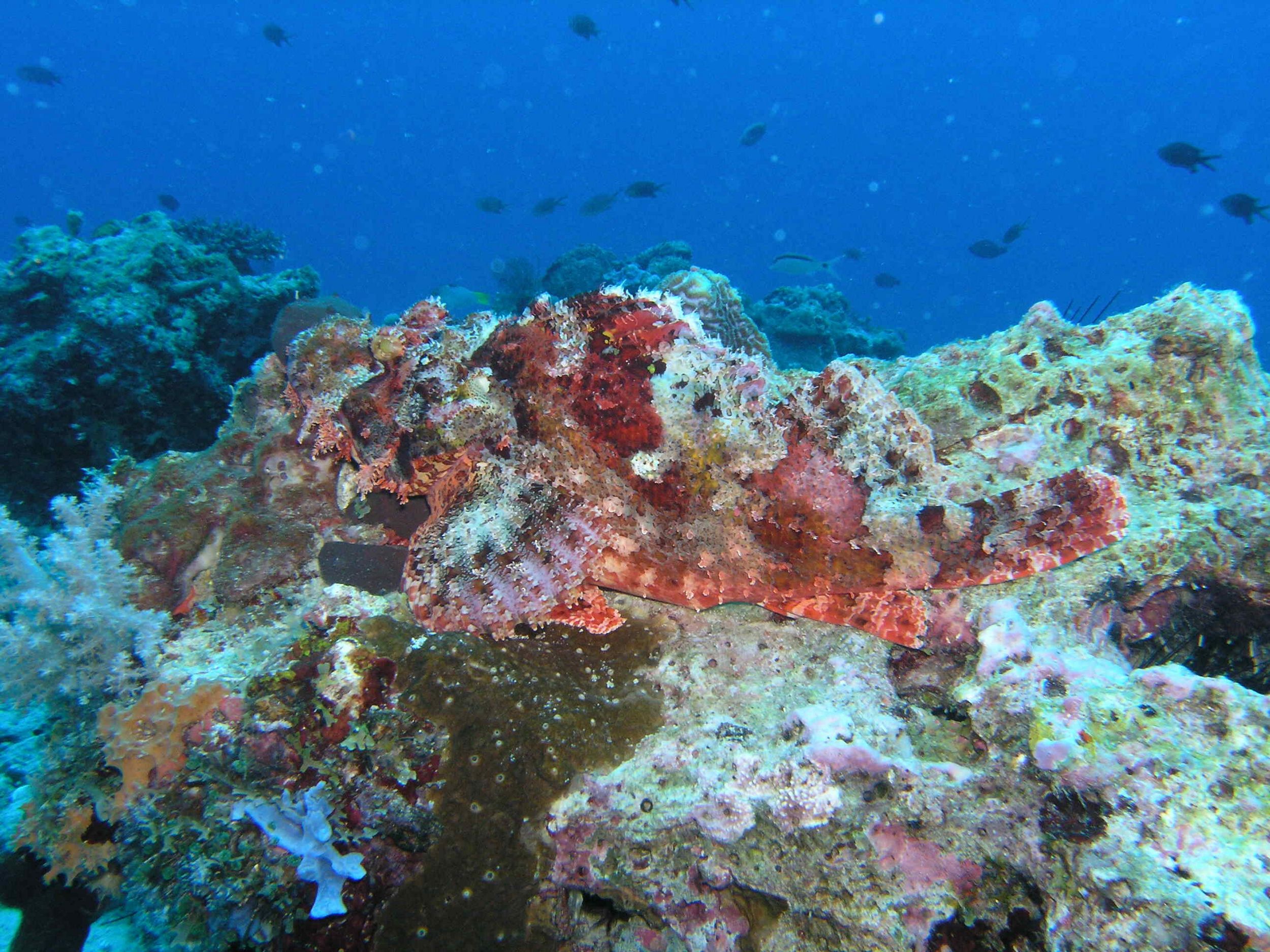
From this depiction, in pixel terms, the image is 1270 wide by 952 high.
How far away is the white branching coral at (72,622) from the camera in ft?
10.9

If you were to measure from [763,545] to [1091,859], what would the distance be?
1.89 meters

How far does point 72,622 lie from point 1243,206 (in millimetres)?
29258

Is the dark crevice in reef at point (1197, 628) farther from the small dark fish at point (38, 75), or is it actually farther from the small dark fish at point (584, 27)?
the small dark fish at point (38, 75)

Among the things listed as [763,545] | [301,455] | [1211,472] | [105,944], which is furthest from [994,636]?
[105,944]

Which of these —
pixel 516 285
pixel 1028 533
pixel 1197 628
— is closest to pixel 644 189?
pixel 516 285

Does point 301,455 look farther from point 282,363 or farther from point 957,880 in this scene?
point 957,880

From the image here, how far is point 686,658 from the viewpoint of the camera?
11.4 ft

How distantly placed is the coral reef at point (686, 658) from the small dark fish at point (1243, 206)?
22.0 meters

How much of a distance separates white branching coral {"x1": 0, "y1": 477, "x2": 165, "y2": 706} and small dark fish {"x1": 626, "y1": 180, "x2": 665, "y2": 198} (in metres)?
21.3

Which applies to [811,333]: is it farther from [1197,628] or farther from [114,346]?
[114,346]

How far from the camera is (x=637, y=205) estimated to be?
12762 cm

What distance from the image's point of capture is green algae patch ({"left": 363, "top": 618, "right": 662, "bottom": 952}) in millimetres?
2658

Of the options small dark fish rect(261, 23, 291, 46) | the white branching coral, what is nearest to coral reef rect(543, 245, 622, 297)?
the white branching coral

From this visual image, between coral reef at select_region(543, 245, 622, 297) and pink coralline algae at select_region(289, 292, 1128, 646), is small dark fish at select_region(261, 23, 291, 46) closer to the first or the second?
coral reef at select_region(543, 245, 622, 297)
